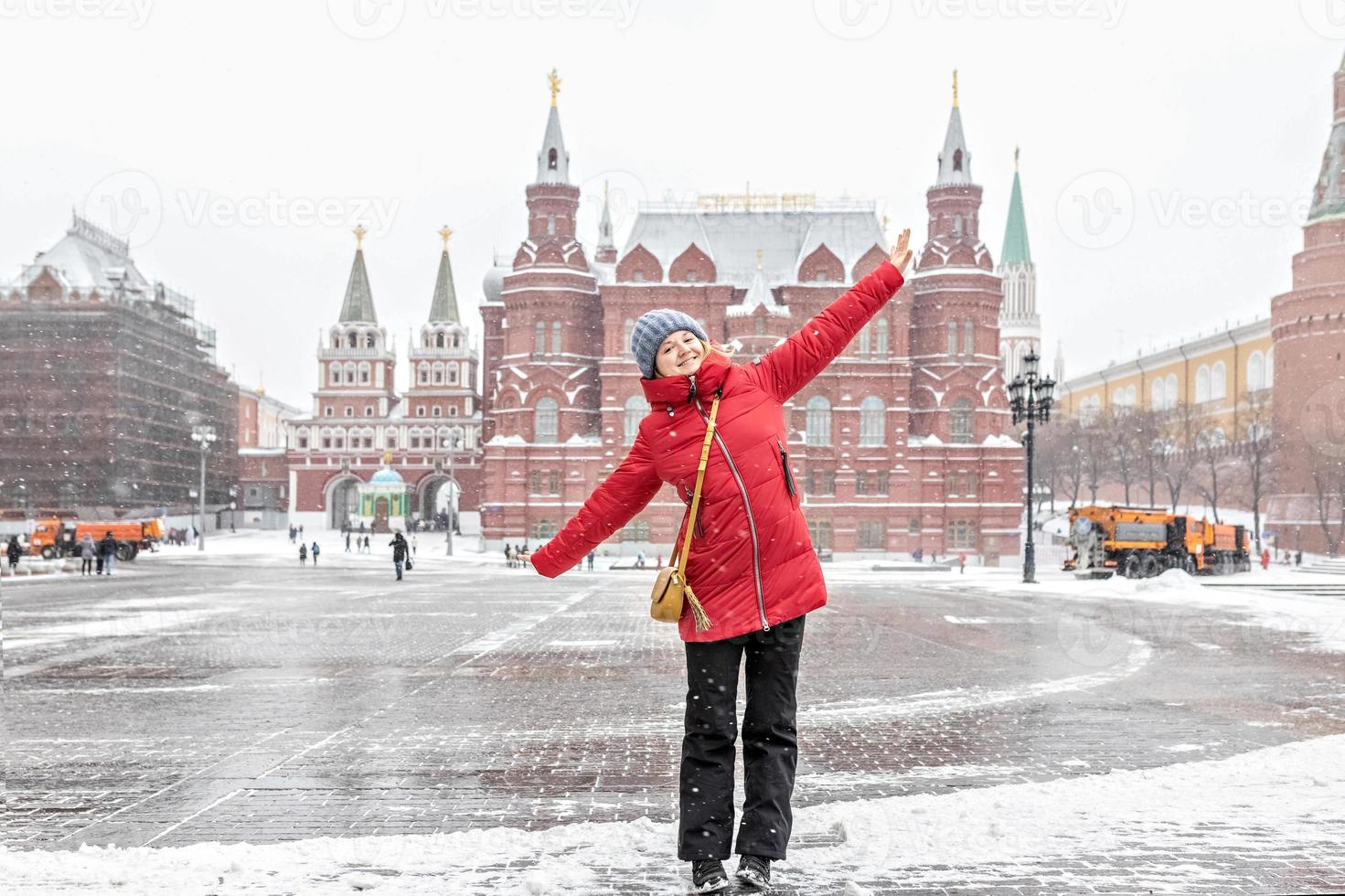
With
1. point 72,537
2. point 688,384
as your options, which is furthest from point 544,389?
point 688,384

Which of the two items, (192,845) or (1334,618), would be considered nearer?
(192,845)

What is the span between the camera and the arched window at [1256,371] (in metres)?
77.2

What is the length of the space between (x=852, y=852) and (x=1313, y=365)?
6522cm

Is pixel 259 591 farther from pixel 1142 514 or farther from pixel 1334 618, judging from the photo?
pixel 1142 514

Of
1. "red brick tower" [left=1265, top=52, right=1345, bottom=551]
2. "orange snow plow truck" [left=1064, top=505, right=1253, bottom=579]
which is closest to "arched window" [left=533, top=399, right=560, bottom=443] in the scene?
"orange snow plow truck" [left=1064, top=505, right=1253, bottom=579]

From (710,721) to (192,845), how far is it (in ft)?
6.76

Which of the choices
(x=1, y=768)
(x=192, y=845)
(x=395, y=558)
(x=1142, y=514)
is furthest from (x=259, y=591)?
(x=1142, y=514)

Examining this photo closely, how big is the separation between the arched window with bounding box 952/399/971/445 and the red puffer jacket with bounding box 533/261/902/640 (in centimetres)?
5456

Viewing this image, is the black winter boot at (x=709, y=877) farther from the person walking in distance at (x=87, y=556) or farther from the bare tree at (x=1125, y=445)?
the bare tree at (x=1125, y=445)

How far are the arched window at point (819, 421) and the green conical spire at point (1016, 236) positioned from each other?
85.3 metres

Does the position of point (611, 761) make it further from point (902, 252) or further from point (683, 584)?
point (902, 252)

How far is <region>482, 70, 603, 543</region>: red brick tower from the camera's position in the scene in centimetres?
5616

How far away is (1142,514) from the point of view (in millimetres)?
33844


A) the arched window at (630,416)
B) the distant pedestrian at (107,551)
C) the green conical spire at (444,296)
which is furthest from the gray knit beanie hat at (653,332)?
the green conical spire at (444,296)
